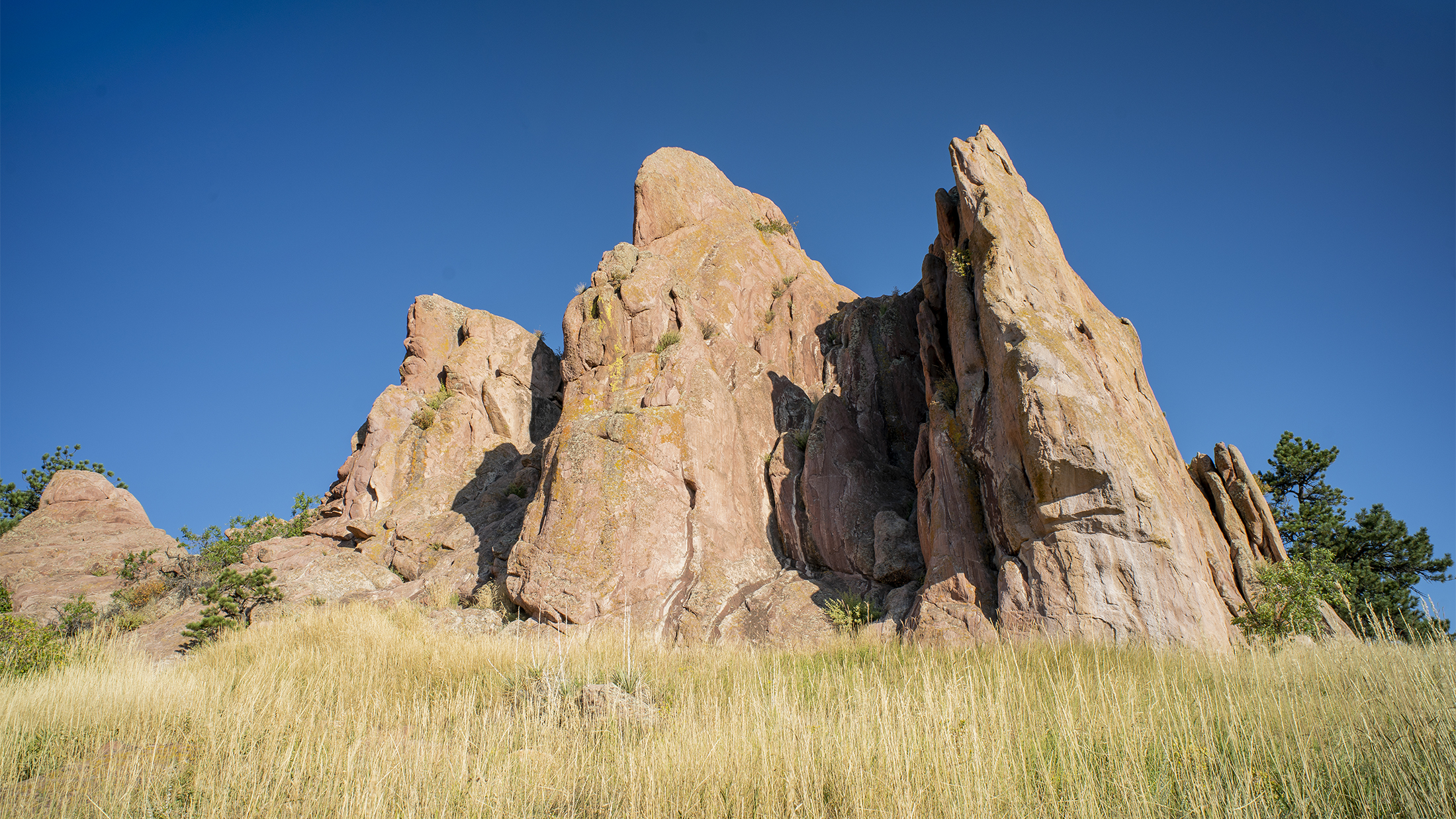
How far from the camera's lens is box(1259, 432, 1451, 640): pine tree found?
21.2 metres

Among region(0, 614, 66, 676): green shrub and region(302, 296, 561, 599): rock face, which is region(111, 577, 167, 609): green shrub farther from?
region(0, 614, 66, 676): green shrub

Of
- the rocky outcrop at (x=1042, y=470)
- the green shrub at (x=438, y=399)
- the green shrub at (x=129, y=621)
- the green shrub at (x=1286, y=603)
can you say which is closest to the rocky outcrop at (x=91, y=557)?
the green shrub at (x=129, y=621)

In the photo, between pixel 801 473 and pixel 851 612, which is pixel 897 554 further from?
pixel 801 473

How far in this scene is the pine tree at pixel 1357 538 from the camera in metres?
21.2

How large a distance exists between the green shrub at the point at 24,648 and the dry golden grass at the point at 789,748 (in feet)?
4.91

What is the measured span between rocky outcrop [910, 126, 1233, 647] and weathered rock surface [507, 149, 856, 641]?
14.0ft

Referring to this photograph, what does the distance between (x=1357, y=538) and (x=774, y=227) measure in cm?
2579

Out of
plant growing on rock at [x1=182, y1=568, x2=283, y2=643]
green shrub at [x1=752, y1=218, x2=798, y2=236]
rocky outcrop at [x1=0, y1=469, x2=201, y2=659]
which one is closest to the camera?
plant growing on rock at [x1=182, y1=568, x2=283, y2=643]

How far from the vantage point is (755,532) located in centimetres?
2022

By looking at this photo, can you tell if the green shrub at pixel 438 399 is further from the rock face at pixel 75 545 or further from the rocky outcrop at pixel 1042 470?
the rocky outcrop at pixel 1042 470

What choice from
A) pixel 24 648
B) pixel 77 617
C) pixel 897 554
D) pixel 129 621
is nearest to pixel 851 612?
pixel 897 554

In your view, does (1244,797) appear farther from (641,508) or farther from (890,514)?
(641,508)

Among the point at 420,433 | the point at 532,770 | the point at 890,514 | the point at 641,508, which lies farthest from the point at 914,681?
the point at 420,433

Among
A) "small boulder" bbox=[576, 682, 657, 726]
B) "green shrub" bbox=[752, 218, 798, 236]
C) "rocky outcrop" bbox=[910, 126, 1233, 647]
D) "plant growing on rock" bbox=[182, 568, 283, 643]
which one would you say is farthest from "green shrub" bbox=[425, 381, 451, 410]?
"small boulder" bbox=[576, 682, 657, 726]
